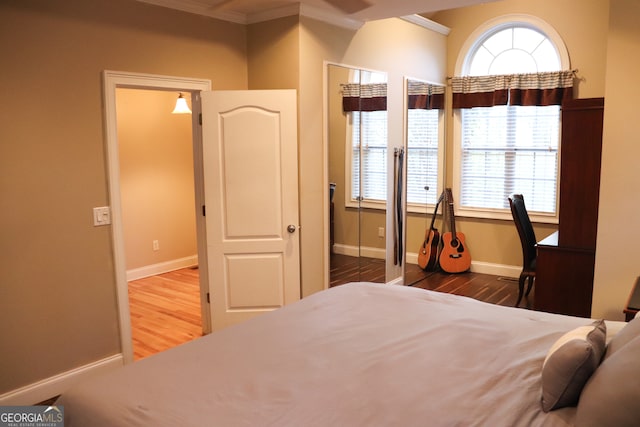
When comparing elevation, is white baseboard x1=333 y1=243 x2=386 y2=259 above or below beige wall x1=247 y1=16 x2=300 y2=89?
below

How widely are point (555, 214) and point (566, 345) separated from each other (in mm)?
4091

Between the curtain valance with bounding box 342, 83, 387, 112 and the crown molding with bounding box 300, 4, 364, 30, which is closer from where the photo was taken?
the crown molding with bounding box 300, 4, 364, 30

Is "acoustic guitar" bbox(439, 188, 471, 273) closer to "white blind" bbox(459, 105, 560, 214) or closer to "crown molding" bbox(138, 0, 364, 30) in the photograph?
"white blind" bbox(459, 105, 560, 214)

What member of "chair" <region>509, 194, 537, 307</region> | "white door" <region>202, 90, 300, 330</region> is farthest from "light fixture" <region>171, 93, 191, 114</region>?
"chair" <region>509, 194, 537, 307</region>

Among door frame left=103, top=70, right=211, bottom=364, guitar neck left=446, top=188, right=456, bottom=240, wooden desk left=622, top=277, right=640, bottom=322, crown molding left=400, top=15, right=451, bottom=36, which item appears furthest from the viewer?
guitar neck left=446, top=188, right=456, bottom=240

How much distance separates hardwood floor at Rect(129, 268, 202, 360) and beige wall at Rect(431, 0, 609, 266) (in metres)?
3.16

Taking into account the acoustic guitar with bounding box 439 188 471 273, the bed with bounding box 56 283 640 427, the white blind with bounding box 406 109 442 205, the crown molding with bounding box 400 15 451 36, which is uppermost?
the crown molding with bounding box 400 15 451 36

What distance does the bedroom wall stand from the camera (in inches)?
112

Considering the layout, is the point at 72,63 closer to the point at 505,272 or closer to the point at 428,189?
the point at 428,189

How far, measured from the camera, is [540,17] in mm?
5129

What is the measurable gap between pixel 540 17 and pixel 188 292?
4.51 m

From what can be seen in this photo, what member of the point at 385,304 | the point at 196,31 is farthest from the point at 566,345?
the point at 196,31

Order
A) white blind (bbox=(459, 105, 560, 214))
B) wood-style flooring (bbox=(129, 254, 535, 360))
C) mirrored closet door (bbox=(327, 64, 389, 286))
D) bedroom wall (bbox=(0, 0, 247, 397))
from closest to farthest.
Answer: bedroom wall (bbox=(0, 0, 247, 397)) < wood-style flooring (bbox=(129, 254, 535, 360)) < mirrored closet door (bbox=(327, 64, 389, 286)) < white blind (bbox=(459, 105, 560, 214))

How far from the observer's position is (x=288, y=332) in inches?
85.3
